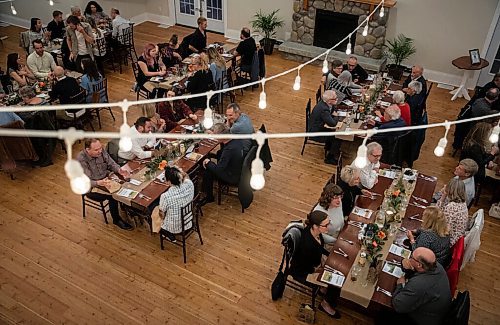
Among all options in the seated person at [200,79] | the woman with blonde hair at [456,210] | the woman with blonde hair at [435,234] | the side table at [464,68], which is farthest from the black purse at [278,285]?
the side table at [464,68]

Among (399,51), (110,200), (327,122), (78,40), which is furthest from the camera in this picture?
(399,51)

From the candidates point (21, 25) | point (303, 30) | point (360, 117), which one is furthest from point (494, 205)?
point (21, 25)

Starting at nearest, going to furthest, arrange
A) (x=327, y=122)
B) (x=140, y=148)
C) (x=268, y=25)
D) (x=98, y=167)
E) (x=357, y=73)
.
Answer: (x=98, y=167)
(x=140, y=148)
(x=327, y=122)
(x=357, y=73)
(x=268, y=25)

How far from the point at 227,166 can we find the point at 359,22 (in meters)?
6.23

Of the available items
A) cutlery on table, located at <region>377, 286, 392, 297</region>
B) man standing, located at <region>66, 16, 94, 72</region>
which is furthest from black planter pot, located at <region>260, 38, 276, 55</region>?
cutlery on table, located at <region>377, 286, 392, 297</region>

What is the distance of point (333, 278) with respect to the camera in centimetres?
481

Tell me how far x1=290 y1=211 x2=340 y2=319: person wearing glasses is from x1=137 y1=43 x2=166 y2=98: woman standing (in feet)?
16.9

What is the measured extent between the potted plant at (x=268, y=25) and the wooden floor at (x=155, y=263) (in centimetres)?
512

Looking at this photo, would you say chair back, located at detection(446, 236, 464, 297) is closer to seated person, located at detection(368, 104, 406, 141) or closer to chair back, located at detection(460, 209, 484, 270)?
chair back, located at detection(460, 209, 484, 270)

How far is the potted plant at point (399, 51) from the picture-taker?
10.3m

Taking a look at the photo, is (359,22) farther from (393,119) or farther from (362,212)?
(362,212)

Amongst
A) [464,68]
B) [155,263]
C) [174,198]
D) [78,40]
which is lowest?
[155,263]

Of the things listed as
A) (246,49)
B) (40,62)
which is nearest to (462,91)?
(246,49)

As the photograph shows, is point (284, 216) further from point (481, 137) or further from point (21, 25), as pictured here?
point (21, 25)
